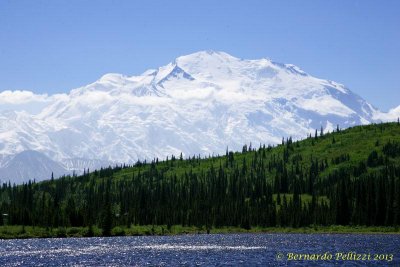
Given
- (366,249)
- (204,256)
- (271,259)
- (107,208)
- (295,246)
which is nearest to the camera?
(271,259)

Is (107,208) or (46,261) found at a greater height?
(107,208)

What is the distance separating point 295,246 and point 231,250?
16.4m

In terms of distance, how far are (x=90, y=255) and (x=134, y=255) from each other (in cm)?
834

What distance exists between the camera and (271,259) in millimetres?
117625

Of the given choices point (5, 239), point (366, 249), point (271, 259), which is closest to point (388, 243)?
point (366, 249)

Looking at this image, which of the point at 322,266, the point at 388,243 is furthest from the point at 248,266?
the point at 388,243

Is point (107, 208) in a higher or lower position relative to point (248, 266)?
higher

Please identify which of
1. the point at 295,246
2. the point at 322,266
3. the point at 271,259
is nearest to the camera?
the point at 322,266

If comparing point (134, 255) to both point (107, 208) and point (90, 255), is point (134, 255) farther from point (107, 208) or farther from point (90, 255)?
point (107, 208)

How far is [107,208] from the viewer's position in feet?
651

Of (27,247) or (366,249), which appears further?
(27,247)

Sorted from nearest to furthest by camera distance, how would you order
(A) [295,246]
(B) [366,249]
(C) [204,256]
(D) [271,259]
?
1. (D) [271,259]
2. (C) [204,256]
3. (B) [366,249]
4. (A) [295,246]

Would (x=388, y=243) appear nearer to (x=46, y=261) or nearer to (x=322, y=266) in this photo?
(x=322, y=266)

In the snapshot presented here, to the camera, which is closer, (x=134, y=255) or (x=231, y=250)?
(x=134, y=255)
